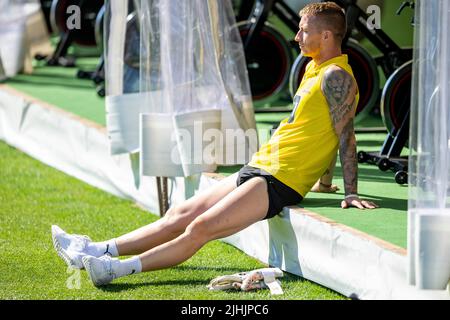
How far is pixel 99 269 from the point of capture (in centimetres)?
527

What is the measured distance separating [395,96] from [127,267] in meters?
2.62

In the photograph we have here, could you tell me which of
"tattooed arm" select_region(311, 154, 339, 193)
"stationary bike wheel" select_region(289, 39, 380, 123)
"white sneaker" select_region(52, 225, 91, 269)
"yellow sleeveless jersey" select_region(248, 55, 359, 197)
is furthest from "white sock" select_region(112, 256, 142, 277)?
"stationary bike wheel" select_region(289, 39, 380, 123)

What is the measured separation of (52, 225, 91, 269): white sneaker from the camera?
5.52 m

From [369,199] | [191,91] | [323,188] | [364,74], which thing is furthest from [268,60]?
[369,199]

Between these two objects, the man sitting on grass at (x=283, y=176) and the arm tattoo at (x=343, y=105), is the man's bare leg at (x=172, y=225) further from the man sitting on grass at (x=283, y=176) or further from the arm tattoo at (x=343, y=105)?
the arm tattoo at (x=343, y=105)

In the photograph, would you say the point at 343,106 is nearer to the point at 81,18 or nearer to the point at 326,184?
the point at 326,184

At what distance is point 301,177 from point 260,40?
4149 mm

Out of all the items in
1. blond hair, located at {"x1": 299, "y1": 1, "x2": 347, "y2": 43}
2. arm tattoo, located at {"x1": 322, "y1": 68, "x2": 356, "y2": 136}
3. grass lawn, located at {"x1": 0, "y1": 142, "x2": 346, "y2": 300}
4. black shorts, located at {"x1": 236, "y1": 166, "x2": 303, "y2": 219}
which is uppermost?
blond hair, located at {"x1": 299, "y1": 1, "x2": 347, "y2": 43}

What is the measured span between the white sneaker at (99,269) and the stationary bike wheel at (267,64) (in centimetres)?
429

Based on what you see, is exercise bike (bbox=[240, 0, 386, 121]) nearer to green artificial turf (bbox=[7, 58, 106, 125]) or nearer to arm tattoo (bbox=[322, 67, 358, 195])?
green artificial turf (bbox=[7, 58, 106, 125])

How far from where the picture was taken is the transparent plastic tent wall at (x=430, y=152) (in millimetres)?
4480

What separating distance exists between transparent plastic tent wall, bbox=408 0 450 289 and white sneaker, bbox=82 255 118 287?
1.46m

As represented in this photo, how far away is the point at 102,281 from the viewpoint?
17.4ft

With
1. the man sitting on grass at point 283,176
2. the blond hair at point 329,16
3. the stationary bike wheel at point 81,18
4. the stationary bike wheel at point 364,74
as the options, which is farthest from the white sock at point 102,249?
the stationary bike wheel at point 81,18
